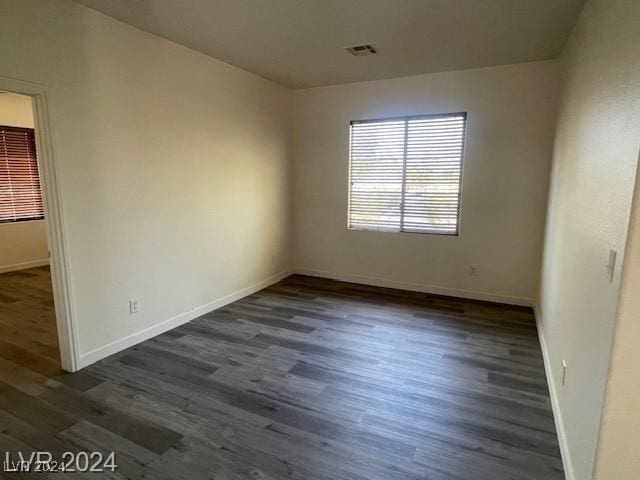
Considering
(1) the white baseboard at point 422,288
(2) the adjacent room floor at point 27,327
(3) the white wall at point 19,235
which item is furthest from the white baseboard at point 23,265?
(1) the white baseboard at point 422,288

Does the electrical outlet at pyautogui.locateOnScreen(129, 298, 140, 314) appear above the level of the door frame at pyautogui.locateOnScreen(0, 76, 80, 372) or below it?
below

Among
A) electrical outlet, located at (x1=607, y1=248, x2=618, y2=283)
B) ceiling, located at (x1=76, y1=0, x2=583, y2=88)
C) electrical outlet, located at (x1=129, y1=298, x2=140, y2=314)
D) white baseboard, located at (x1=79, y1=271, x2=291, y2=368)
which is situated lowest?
white baseboard, located at (x1=79, y1=271, x2=291, y2=368)

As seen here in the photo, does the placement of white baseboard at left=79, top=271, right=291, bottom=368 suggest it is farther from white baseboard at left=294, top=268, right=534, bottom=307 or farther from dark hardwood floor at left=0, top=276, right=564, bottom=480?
white baseboard at left=294, top=268, right=534, bottom=307

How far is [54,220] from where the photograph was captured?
256 centimetres

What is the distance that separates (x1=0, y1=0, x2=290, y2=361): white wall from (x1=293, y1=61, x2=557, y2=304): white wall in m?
1.00

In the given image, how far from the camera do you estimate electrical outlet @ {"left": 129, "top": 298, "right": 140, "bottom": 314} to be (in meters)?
3.19

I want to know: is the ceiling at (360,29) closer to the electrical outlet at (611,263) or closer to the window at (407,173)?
the window at (407,173)

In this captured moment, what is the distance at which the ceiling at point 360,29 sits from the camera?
8.48 ft

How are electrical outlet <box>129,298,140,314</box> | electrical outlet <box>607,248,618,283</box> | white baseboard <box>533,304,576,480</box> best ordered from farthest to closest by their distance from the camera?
electrical outlet <box>129,298,140,314</box> < white baseboard <box>533,304,576,480</box> < electrical outlet <box>607,248,618,283</box>

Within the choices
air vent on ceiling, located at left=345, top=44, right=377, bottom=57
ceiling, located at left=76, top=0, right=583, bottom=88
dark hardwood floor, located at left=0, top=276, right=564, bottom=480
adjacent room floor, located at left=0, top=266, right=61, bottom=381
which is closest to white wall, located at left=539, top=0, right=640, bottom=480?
dark hardwood floor, located at left=0, top=276, right=564, bottom=480

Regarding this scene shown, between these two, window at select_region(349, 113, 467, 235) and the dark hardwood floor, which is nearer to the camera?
the dark hardwood floor

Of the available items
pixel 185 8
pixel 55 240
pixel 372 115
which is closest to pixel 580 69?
pixel 372 115

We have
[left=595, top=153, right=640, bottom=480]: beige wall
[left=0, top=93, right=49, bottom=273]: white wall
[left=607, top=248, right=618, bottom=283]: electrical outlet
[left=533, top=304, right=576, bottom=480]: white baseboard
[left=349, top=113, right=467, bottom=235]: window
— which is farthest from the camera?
[left=0, top=93, right=49, bottom=273]: white wall

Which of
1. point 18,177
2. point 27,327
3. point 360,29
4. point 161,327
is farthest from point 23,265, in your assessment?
point 360,29
